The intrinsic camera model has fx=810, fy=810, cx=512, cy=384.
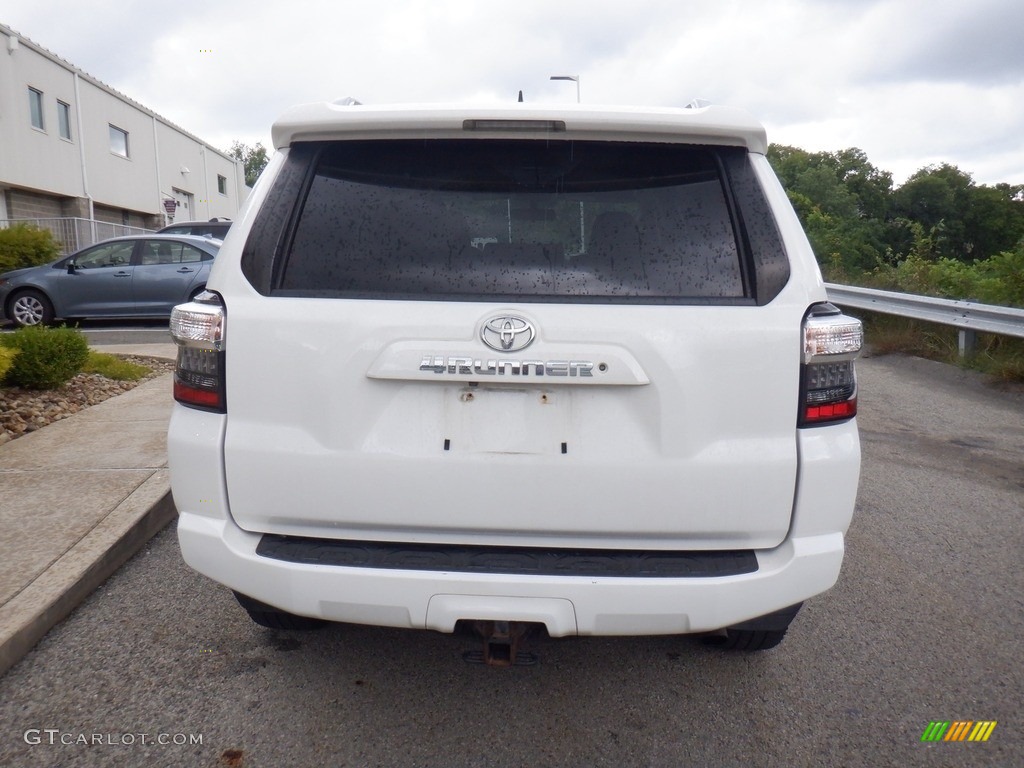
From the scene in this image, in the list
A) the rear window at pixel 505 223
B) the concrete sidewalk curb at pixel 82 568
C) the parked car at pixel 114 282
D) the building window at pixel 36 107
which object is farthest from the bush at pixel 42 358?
the building window at pixel 36 107

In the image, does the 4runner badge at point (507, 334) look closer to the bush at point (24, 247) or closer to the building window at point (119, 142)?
the bush at point (24, 247)

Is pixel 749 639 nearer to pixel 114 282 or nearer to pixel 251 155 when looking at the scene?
pixel 114 282

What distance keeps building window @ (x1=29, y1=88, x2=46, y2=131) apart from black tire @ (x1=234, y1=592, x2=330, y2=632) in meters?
25.2

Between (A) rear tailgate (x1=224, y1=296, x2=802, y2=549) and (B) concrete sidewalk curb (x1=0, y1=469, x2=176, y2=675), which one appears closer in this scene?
(A) rear tailgate (x1=224, y1=296, x2=802, y2=549)

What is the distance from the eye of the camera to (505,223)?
2305 mm

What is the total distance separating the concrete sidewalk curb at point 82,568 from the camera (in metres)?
2.98

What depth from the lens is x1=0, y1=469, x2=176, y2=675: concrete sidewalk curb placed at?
2.98m

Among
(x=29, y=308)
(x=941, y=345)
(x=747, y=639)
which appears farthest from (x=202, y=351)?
(x=29, y=308)

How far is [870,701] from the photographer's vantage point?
273 centimetres

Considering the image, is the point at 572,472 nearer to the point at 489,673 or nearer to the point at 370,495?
the point at 370,495

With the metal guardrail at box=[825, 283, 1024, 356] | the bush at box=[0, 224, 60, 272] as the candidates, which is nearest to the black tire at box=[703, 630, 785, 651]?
the metal guardrail at box=[825, 283, 1024, 356]

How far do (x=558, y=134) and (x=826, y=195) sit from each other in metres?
62.2

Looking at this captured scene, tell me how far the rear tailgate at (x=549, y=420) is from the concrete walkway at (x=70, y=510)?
5.45 ft

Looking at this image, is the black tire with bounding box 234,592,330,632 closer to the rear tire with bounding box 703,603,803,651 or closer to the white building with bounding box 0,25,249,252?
the rear tire with bounding box 703,603,803,651
